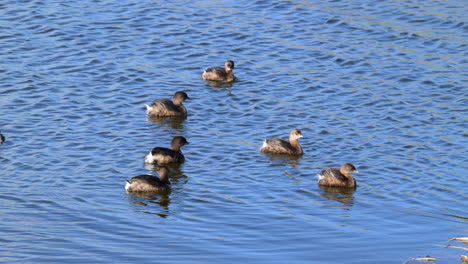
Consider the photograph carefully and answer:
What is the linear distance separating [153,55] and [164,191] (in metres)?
8.64

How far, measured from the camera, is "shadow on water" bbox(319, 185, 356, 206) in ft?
51.2

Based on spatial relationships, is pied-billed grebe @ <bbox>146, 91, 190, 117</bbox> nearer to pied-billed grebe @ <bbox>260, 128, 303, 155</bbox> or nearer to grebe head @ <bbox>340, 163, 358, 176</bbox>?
pied-billed grebe @ <bbox>260, 128, 303, 155</bbox>

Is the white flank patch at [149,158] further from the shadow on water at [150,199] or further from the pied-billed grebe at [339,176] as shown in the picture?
the pied-billed grebe at [339,176]

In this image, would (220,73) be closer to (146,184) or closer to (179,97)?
(179,97)

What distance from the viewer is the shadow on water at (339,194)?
15602 mm

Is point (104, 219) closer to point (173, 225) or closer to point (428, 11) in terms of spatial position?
point (173, 225)

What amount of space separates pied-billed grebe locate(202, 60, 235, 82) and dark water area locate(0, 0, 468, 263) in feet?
0.75

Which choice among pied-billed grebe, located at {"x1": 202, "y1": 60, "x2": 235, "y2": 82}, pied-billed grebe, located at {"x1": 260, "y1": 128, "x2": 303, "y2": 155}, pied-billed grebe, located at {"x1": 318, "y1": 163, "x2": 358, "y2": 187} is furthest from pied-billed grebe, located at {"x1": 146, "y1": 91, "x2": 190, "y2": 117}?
pied-billed grebe, located at {"x1": 318, "y1": 163, "x2": 358, "y2": 187}

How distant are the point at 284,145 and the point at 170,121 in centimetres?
346

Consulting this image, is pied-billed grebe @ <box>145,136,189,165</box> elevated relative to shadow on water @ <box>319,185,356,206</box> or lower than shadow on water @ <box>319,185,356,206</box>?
elevated

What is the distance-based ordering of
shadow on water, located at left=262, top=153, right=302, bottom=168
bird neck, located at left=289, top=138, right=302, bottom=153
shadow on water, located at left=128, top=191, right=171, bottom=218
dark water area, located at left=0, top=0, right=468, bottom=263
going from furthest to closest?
1. bird neck, located at left=289, top=138, right=302, bottom=153
2. shadow on water, located at left=262, top=153, right=302, bottom=168
3. shadow on water, located at left=128, top=191, right=171, bottom=218
4. dark water area, located at left=0, top=0, right=468, bottom=263

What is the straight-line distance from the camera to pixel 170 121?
2017 cm

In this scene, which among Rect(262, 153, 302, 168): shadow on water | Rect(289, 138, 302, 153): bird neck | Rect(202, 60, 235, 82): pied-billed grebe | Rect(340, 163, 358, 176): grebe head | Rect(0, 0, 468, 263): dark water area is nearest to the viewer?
Rect(0, 0, 468, 263): dark water area

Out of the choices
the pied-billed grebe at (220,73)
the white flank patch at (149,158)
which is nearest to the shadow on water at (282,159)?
the white flank patch at (149,158)
